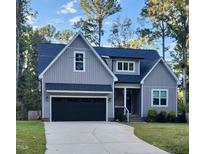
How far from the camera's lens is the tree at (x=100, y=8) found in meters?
5.95

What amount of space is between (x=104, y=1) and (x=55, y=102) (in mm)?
4415

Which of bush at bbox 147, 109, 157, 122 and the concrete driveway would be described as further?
bush at bbox 147, 109, 157, 122

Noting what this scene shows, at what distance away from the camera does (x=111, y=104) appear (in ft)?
34.6

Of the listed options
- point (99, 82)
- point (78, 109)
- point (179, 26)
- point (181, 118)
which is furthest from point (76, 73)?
point (179, 26)

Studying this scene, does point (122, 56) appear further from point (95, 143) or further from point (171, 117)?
point (95, 143)

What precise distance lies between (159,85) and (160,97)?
449 mm

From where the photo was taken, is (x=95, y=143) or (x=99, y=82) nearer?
(x=95, y=143)

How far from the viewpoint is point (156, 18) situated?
6.70m

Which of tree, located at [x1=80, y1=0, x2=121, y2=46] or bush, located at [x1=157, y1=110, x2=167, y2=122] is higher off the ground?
tree, located at [x1=80, y1=0, x2=121, y2=46]

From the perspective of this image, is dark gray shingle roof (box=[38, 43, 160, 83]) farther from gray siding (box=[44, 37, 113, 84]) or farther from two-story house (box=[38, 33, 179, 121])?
gray siding (box=[44, 37, 113, 84])

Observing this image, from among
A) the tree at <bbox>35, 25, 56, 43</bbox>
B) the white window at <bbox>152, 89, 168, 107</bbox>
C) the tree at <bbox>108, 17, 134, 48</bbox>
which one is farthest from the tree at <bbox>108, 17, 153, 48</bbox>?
the white window at <bbox>152, 89, 168, 107</bbox>

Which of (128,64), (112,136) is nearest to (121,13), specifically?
(112,136)

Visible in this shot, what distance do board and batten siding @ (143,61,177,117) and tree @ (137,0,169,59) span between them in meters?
3.31

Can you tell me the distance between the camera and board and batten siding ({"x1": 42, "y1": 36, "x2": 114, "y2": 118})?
10062mm
